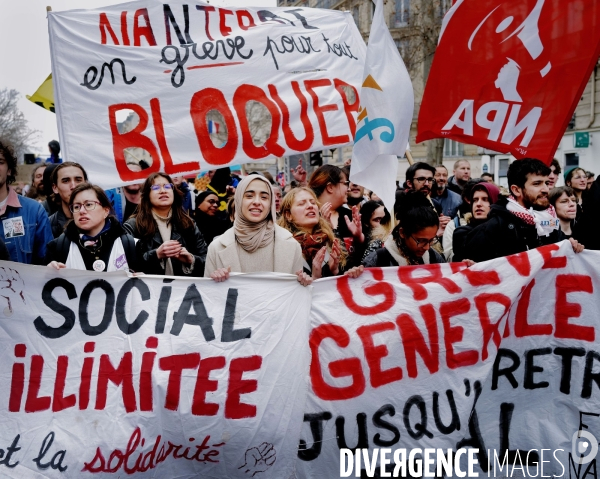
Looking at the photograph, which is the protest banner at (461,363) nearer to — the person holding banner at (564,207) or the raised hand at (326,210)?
the raised hand at (326,210)

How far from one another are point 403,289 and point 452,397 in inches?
24.4

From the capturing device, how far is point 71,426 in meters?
3.47

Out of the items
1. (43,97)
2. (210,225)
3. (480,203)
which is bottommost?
(210,225)

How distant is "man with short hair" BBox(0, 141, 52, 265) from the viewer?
14.0 ft

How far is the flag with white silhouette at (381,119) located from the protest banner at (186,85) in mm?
1358

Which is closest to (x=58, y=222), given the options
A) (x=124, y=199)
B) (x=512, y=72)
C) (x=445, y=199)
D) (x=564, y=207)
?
(x=124, y=199)

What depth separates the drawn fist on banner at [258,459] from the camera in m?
3.50

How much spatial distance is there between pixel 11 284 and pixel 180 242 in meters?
1.32

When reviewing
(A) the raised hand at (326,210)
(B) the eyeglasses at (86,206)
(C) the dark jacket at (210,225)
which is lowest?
(C) the dark jacket at (210,225)

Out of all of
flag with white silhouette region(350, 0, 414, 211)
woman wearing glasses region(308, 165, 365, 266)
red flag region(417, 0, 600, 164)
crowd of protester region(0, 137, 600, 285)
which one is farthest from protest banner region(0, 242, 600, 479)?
woman wearing glasses region(308, 165, 365, 266)

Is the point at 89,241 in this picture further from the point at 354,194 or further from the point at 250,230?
the point at 354,194

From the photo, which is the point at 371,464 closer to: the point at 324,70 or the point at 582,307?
the point at 582,307

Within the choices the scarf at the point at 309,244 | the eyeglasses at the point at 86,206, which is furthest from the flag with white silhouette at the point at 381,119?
the eyeglasses at the point at 86,206

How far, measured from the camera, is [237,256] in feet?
13.6
